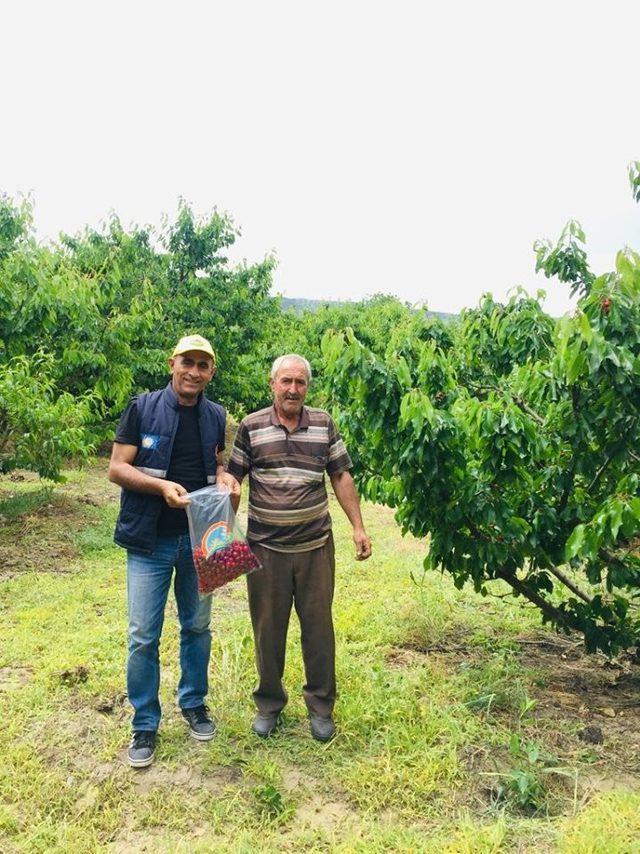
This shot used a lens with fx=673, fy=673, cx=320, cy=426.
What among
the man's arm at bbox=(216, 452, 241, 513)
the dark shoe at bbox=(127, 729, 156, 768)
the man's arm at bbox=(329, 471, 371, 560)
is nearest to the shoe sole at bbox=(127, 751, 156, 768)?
the dark shoe at bbox=(127, 729, 156, 768)

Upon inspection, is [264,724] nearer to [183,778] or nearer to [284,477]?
[183,778]

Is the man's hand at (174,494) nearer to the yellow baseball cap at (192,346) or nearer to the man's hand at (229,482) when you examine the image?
the man's hand at (229,482)

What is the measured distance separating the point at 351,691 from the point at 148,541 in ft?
5.49

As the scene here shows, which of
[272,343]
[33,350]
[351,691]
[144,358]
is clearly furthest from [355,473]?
[272,343]

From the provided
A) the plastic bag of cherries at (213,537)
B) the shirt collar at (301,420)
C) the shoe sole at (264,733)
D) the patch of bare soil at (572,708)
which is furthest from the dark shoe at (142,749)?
the shirt collar at (301,420)

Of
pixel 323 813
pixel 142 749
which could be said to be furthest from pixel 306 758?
pixel 142 749

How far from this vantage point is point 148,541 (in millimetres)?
3242

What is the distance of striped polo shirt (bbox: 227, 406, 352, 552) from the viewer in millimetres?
3453

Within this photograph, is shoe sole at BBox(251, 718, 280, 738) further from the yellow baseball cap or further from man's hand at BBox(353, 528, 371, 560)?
the yellow baseball cap

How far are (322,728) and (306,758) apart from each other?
0.60ft

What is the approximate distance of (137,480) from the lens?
317 centimetres

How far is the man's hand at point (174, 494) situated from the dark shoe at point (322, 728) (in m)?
1.41

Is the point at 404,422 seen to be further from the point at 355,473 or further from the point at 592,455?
the point at 355,473

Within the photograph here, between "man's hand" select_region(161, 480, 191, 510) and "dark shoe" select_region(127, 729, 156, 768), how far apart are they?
1208 mm
